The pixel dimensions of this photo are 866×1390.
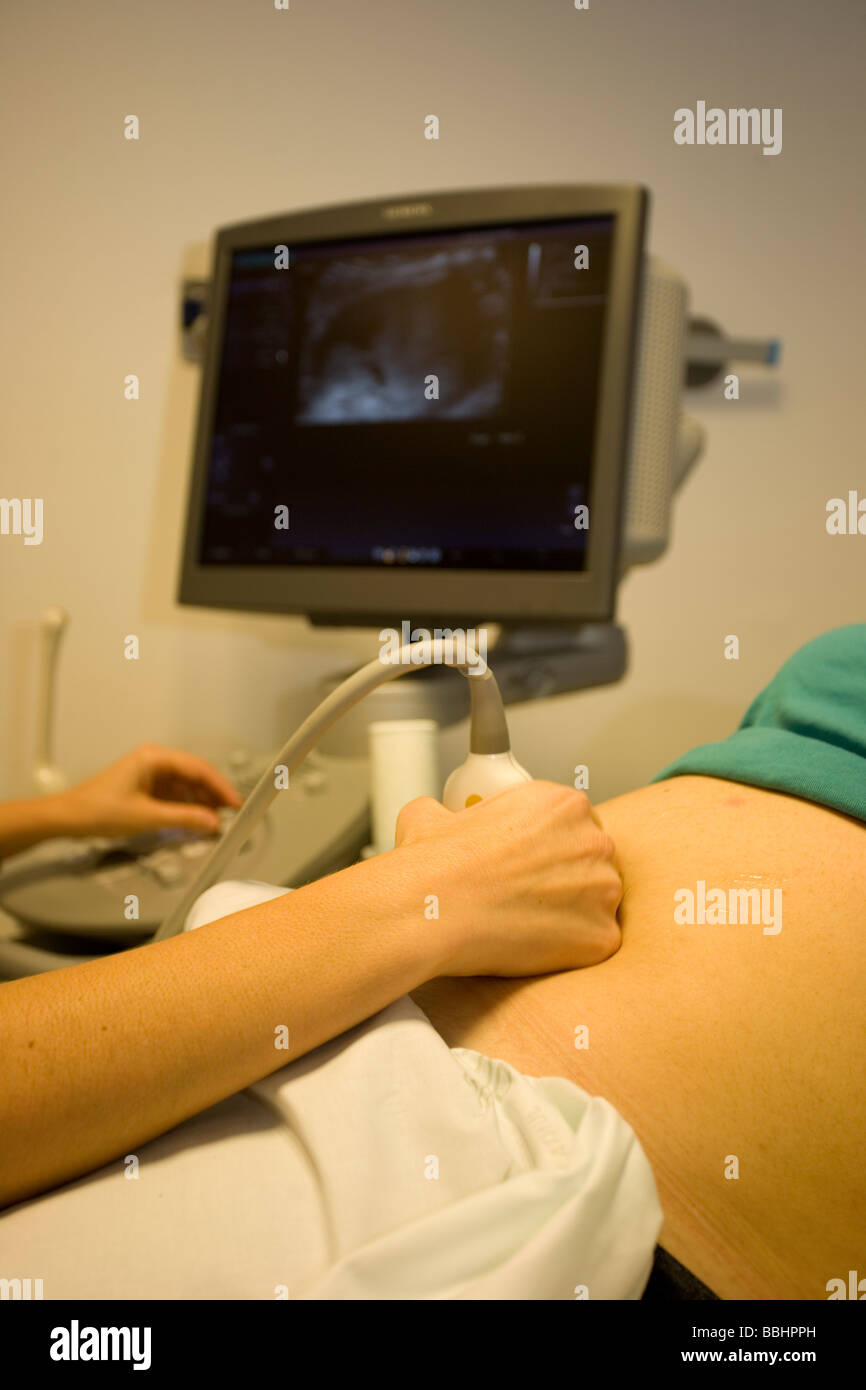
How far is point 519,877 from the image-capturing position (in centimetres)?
57

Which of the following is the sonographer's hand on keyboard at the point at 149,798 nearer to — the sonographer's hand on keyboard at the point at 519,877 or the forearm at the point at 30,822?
the forearm at the point at 30,822

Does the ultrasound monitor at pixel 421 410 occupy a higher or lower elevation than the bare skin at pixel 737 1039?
higher

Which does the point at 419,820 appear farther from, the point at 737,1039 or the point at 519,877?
the point at 737,1039

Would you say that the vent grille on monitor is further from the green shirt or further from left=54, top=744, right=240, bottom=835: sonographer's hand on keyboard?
left=54, top=744, right=240, bottom=835: sonographer's hand on keyboard

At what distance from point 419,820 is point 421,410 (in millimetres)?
680

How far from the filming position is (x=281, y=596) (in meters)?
1.18

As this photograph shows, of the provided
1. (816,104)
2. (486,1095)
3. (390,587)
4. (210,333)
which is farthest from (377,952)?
(816,104)

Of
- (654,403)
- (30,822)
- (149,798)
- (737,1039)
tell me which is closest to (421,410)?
(654,403)

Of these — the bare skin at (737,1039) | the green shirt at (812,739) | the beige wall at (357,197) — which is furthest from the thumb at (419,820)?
the beige wall at (357,197)

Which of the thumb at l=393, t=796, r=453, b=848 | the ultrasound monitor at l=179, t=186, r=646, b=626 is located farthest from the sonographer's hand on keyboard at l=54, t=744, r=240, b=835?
the thumb at l=393, t=796, r=453, b=848

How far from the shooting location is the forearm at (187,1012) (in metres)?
0.44

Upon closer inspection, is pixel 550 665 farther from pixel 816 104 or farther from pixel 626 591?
pixel 816 104

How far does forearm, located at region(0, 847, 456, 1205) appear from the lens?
44 cm

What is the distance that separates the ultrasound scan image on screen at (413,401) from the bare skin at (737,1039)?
0.50m
